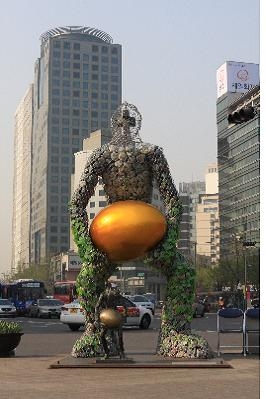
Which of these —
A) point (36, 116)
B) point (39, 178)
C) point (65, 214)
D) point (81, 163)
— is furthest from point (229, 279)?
point (36, 116)

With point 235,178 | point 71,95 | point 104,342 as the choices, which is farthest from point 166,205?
point 71,95

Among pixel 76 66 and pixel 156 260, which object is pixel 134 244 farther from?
pixel 76 66

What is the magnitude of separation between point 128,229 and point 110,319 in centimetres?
165

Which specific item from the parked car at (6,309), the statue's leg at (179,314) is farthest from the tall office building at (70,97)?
the statue's leg at (179,314)

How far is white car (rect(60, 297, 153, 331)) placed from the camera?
25.8m

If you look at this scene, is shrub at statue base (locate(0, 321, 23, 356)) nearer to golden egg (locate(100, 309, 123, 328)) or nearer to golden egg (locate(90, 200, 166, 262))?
golden egg (locate(100, 309, 123, 328))

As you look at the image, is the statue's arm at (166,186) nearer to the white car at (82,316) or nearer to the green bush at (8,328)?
the green bush at (8,328)

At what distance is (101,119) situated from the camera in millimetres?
156500

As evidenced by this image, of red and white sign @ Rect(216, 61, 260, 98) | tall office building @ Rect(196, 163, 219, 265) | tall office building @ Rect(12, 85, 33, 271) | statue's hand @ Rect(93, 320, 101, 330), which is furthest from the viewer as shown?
tall office building @ Rect(12, 85, 33, 271)

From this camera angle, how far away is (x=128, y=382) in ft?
32.8

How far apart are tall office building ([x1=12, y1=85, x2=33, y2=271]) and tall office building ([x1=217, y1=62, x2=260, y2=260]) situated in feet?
222

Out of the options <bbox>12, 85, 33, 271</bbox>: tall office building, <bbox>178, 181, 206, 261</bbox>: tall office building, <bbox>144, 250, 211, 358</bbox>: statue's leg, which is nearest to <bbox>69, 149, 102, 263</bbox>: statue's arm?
<bbox>144, 250, 211, 358</bbox>: statue's leg

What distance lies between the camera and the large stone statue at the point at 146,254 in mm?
13016

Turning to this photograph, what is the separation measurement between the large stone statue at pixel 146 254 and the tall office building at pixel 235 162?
84222 mm
